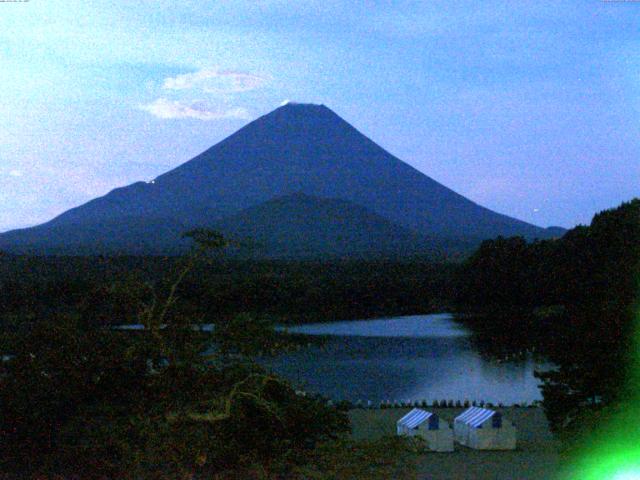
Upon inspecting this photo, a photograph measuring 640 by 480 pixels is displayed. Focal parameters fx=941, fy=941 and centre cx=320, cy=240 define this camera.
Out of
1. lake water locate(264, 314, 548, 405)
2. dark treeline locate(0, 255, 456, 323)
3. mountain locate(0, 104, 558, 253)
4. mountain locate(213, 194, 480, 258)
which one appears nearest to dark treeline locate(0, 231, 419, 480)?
lake water locate(264, 314, 548, 405)

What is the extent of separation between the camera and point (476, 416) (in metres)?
13.2

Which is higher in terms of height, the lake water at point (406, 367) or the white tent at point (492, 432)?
the white tent at point (492, 432)

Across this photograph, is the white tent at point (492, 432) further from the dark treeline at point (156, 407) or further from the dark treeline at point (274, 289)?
the dark treeline at point (274, 289)

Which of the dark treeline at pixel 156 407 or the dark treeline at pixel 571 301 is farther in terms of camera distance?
the dark treeline at pixel 571 301

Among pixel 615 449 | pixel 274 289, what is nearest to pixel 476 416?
pixel 615 449

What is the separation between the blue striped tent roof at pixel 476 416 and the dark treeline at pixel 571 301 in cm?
99

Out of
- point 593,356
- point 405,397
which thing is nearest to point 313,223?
point 405,397

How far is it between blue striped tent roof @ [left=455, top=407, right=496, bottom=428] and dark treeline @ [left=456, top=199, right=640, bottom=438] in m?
0.99

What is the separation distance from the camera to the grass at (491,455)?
11.0 m

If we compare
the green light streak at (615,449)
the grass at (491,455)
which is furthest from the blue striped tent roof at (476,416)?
the green light streak at (615,449)

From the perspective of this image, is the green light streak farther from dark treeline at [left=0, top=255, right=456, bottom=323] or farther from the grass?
dark treeline at [left=0, top=255, right=456, bottom=323]

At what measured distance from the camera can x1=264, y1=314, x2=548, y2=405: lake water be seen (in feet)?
63.7

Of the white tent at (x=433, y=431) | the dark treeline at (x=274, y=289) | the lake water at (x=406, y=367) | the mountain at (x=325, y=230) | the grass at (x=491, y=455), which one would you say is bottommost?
the lake water at (x=406, y=367)

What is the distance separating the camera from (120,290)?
558cm
